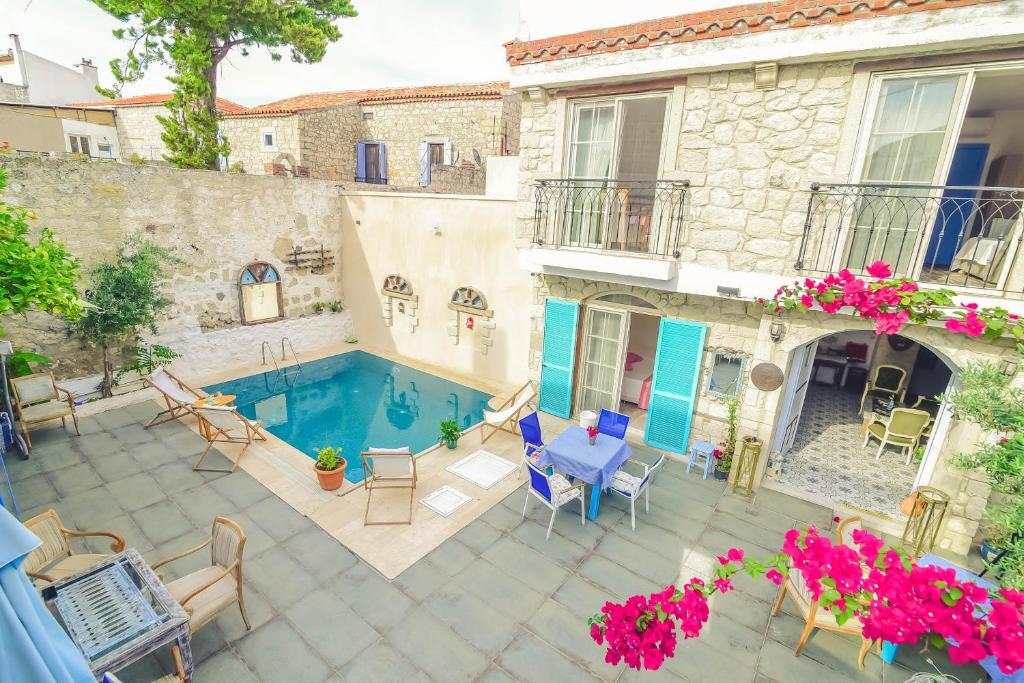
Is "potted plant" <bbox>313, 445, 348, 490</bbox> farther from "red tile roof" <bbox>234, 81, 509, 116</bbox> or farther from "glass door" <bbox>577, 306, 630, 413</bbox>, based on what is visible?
"red tile roof" <bbox>234, 81, 509, 116</bbox>

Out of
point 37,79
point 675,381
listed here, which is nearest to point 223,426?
point 675,381

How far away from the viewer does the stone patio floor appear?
476cm

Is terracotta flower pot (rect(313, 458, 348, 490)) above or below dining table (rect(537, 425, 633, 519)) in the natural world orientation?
below

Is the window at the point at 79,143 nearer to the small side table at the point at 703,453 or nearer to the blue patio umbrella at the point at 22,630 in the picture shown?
the blue patio umbrella at the point at 22,630

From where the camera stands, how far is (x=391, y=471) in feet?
23.2

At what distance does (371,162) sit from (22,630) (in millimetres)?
19831

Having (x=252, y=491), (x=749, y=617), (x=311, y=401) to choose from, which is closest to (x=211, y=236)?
(x=311, y=401)

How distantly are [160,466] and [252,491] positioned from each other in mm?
1911

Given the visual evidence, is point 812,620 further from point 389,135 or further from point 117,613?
point 389,135

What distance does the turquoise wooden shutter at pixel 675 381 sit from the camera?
27.3ft

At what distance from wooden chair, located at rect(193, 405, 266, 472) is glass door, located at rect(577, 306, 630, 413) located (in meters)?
6.56

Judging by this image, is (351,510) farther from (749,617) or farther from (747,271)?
(747,271)

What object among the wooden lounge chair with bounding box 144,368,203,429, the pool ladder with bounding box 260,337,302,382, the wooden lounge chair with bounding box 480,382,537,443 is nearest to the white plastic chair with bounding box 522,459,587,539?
the wooden lounge chair with bounding box 480,382,537,443

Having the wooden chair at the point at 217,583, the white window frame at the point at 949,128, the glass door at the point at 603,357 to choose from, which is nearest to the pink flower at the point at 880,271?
the white window frame at the point at 949,128
